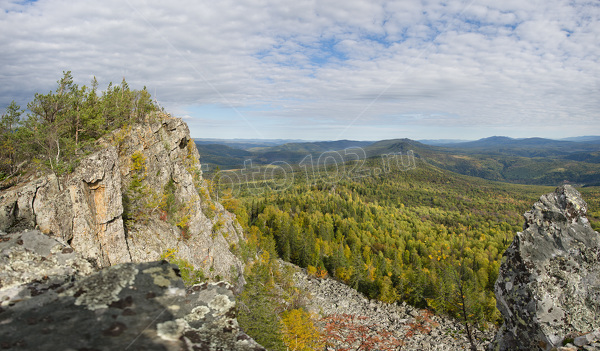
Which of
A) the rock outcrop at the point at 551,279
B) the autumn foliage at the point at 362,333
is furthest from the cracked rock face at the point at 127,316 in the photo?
the autumn foliage at the point at 362,333

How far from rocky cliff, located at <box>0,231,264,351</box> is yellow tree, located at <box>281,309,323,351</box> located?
1471 inches

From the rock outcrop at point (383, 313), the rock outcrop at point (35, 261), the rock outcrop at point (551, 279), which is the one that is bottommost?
the rock outcrop at point (383, 313)

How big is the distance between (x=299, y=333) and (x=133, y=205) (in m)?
29.7

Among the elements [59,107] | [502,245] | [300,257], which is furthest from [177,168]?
[502,245]

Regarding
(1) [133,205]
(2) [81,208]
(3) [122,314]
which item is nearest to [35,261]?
(3) [122,314]

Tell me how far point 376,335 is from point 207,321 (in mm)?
55756

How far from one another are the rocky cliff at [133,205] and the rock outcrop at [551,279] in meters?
18.3

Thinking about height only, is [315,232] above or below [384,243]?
above

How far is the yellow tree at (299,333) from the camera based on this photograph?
39000 mm

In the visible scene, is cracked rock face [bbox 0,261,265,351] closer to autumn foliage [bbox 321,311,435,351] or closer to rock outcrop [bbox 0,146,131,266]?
rock outcrop [bbox 0,146,131,266]

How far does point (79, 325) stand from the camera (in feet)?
13.1

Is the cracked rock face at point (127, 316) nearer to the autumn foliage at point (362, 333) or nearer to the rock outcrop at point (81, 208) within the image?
the rock outcrop at point (81, 208)

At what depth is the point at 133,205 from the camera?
22141 millimetres

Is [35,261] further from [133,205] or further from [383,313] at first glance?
[383,313]
